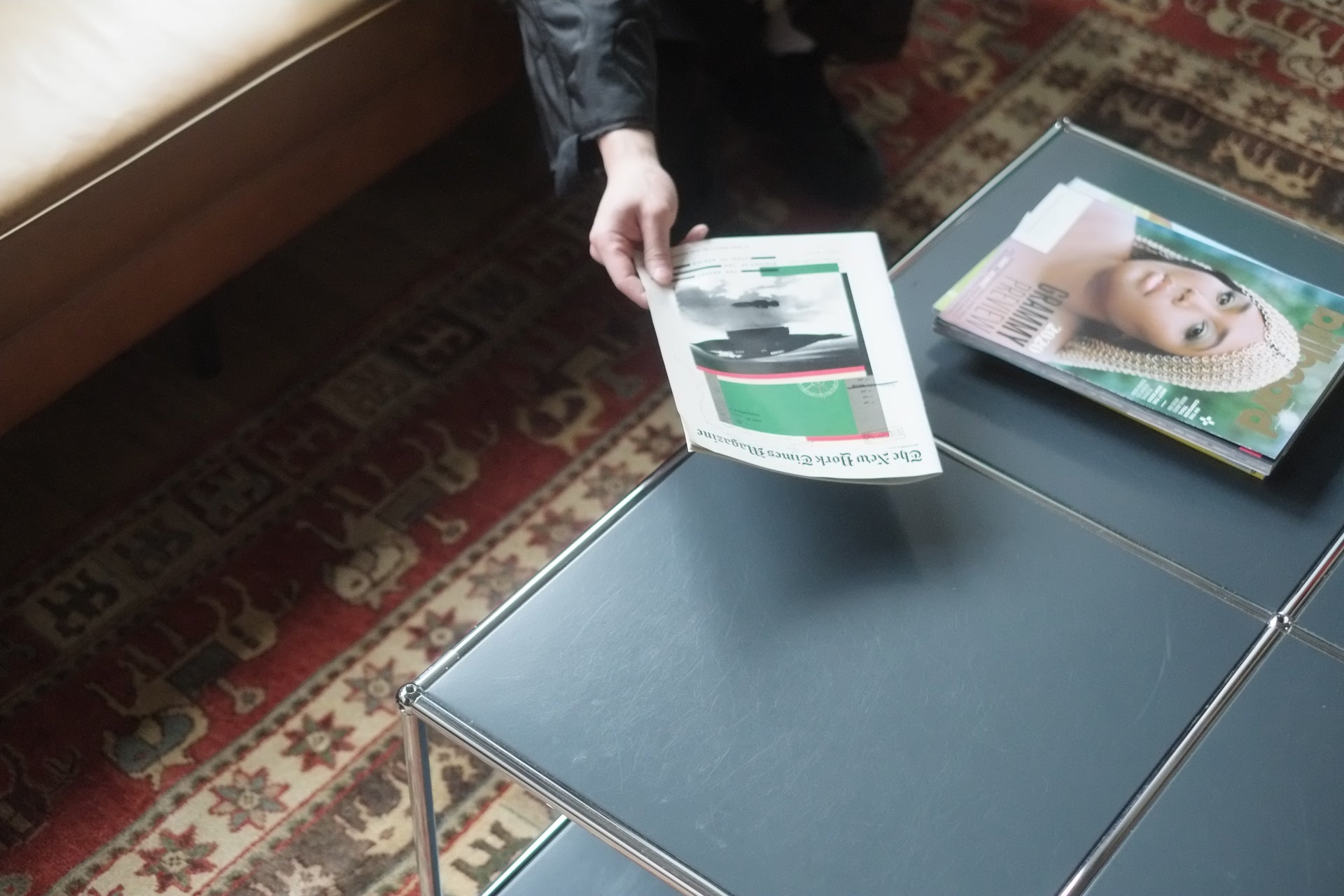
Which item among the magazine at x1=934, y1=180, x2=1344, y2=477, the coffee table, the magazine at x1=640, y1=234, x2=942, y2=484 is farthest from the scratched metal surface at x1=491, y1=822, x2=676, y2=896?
the magazine at x1=934, y1=180, x2=1344, y2=477

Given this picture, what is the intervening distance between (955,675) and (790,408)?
0.22 metres

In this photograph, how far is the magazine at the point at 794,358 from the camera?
94 centimetres

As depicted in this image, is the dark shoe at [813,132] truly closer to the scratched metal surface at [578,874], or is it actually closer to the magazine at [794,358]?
the magazine at [794,358]

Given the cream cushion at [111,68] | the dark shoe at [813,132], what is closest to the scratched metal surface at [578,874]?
the cream cushion at [111,68]

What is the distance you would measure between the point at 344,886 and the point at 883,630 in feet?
1.86

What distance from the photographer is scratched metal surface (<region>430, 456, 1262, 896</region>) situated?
0.80 metres

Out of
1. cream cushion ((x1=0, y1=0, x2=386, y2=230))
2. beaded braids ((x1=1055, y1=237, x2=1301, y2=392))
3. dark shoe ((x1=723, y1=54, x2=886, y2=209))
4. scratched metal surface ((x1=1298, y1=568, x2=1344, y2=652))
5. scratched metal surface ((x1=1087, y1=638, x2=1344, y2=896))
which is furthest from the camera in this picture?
dark shoe ((x1=723, y1=54, x2=886, y2=209))

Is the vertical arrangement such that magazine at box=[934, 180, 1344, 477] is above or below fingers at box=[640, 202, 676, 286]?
below

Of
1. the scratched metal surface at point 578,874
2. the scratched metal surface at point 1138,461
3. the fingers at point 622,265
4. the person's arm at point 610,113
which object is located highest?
the person's arm at point 610,113

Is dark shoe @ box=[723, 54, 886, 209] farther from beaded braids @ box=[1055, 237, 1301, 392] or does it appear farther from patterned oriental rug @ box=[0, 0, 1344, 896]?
beaded braids @ box=[1055, 237, 1301, 392]

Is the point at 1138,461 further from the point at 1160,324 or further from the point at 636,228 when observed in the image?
the point at 636,228

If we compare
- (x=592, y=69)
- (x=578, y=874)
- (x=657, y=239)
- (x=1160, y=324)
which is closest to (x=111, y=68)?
(x=592, y=69)

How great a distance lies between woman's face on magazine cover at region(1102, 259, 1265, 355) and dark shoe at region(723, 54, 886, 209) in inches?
26.0

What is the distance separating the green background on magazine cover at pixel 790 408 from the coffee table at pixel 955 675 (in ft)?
0.16
